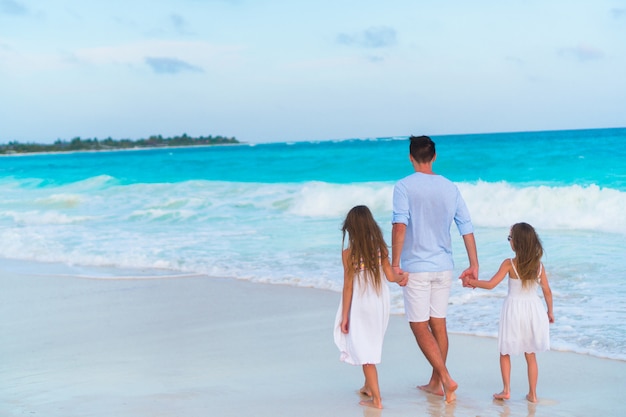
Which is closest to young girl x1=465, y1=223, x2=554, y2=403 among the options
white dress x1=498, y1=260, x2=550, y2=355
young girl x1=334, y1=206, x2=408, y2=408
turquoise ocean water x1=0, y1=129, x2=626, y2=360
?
white dress x1=498, y1=260, x2=550, y2=355

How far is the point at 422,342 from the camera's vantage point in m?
4.64

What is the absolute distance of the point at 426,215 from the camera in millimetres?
4578

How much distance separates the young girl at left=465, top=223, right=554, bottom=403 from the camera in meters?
4.56

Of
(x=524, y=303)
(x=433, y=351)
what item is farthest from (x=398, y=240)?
(x=524, y=303)

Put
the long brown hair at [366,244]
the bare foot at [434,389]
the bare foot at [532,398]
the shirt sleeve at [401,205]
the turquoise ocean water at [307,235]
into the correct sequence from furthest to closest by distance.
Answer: the turquoise ocean water at [307,235], the bare foot at [434,389], the bare foot at [532,398], the shirt sleeve at [401,205], the long brown hair at [366,244]

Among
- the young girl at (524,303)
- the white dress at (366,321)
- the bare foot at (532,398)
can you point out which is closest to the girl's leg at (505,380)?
the young girl at (524,303)

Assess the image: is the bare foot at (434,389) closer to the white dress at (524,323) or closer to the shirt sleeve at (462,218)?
the white dress at (524,323)

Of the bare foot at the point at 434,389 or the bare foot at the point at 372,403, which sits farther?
the bare foot at the point at 434,389

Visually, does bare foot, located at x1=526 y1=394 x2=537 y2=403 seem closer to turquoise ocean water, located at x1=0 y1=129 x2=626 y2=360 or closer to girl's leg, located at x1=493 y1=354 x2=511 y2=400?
girl's leg, located at x1=493 y1=354 x2=511 y2=400

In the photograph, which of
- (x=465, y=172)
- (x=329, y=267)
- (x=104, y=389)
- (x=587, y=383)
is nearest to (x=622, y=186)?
(x=465, y=172)

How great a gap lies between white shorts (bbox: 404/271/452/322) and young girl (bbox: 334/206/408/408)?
0.30ft

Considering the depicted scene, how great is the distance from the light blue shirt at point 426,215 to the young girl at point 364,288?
188 millimetres

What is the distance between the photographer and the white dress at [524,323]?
4.61m

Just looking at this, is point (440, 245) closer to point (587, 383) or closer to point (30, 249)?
point (587, 383)
